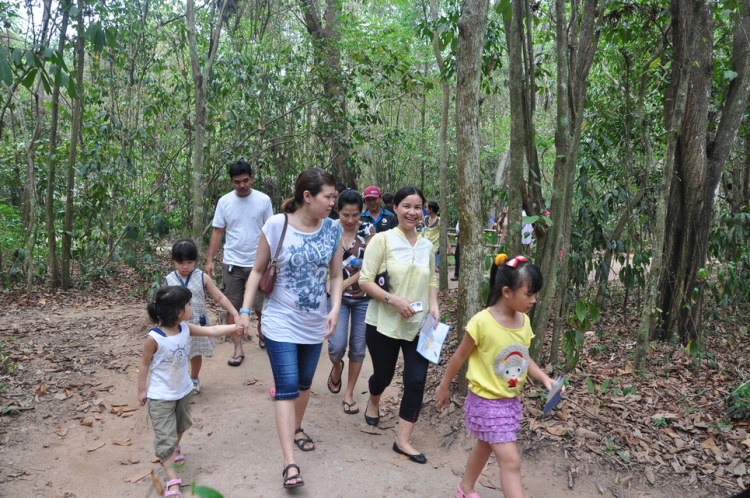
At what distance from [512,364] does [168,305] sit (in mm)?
2007

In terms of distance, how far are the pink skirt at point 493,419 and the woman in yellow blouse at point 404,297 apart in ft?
2.62

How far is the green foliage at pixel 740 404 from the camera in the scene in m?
4.02

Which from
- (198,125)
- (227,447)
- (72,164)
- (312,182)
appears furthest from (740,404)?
(72,164)

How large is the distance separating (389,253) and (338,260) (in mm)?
420

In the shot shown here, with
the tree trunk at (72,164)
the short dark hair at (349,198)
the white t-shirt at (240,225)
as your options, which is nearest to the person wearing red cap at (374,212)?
the short dark hair at (349,198)

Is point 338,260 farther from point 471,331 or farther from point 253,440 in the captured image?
point 253,440

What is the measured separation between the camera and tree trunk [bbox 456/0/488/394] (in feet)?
13.0

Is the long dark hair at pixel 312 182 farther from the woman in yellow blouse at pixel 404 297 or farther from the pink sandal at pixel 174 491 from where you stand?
the pink sandal at pixel 174 491

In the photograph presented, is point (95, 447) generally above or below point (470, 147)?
below

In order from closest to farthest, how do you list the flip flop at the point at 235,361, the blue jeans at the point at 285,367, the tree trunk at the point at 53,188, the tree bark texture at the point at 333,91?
the blue jeans at the point at 285,367, the flip flop at the point at 235,361, the tree trunk at the point at 53,188, the tree bark texture at the point at 333,91

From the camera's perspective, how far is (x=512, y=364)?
9.42 ft

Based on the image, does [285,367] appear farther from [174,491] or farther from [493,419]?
[493,419]

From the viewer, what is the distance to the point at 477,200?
161 inches

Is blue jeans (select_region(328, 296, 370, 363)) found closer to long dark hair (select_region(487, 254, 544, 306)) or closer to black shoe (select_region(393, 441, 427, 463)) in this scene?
black shoe (select_region(393, 441, 427, 463))
